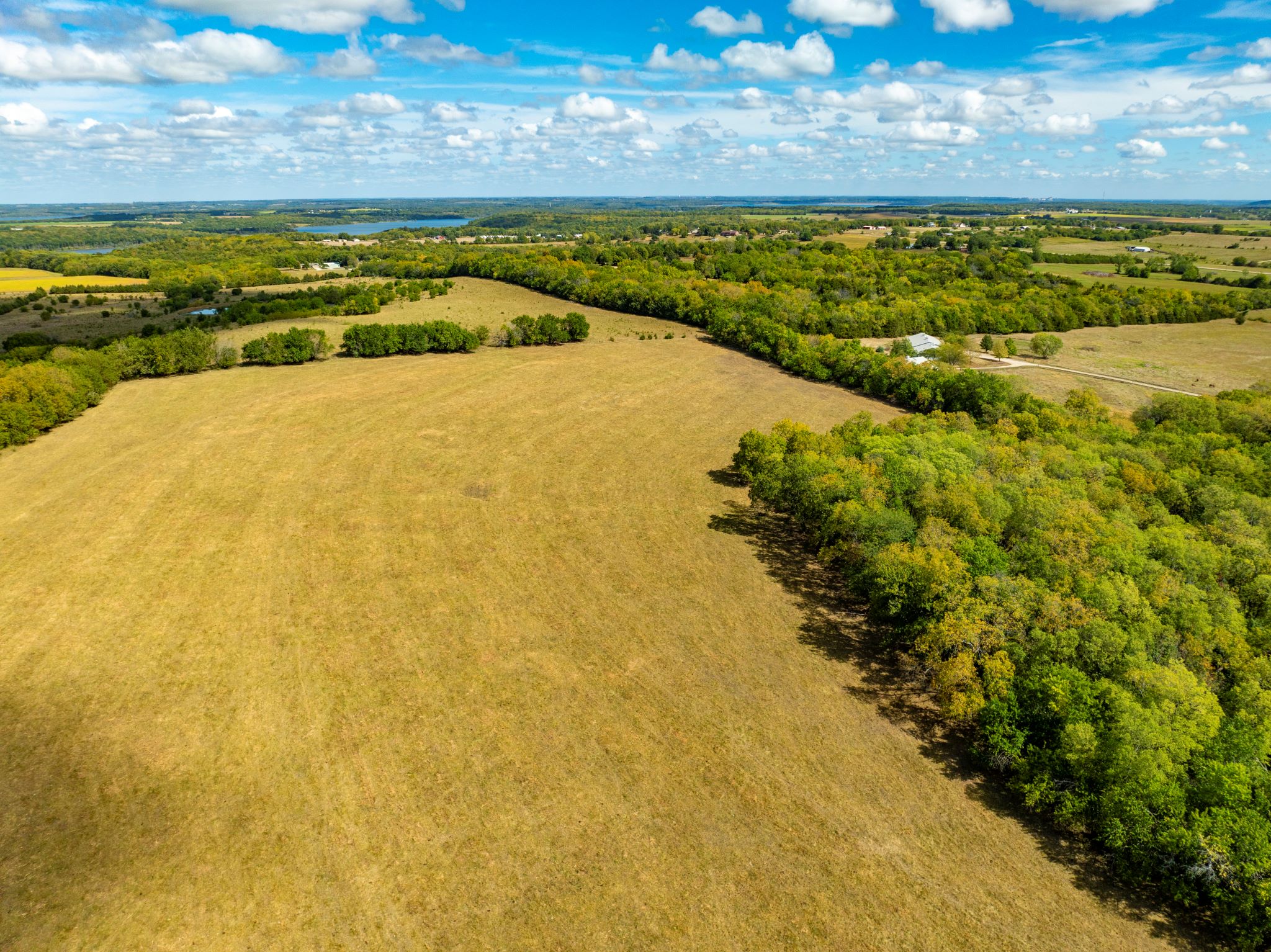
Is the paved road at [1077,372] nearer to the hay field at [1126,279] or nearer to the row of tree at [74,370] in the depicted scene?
the hay field at [1126,279]

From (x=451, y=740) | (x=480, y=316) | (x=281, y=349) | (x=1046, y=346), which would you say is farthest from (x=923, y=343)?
(x=281, y=349)

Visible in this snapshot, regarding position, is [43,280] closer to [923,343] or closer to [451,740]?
[451,740]

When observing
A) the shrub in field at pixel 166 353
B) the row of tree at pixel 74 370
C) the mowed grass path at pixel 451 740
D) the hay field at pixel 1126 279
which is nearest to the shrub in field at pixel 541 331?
the row of tree at pixel 74 370

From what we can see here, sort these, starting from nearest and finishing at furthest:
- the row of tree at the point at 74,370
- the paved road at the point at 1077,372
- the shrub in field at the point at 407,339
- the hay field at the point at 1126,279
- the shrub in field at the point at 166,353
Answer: the row of tree at the point at 74,370 < the shrub in field at the point at 166,353 < the paved road at the point at 1077,372 < the shrub in field at the point at 407,339 < the hay field at the point at 1126,279

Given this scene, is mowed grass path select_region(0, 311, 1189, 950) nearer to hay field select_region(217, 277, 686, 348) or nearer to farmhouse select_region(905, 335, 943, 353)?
farmhouse select_region(905, 335, 943, 353)

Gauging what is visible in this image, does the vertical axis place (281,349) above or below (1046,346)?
below

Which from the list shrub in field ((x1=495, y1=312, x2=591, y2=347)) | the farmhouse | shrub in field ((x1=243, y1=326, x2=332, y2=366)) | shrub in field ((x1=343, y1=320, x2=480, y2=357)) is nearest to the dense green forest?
the farmhouse

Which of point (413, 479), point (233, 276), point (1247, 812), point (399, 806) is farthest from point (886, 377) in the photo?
point (233, 276)
